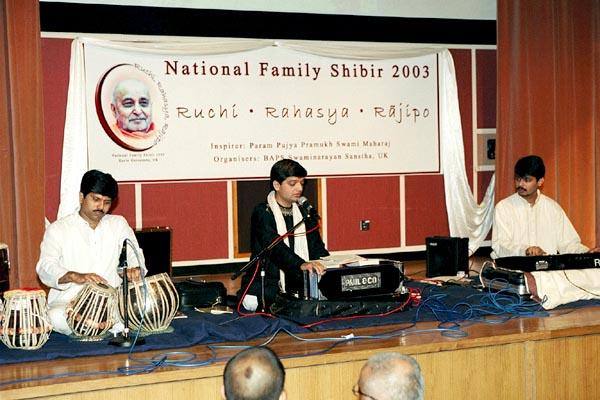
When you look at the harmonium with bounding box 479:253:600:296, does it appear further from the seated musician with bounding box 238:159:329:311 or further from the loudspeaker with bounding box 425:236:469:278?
the seated musician with bounding box 238:159:329:311

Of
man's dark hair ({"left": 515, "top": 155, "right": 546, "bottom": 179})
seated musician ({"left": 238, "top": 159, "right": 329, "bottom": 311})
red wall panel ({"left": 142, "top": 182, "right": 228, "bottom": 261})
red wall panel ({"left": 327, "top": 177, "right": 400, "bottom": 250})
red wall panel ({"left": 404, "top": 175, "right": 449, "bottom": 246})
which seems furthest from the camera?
red wall panel ({"left": 404, "top": 175, "right": 449, "bottom": 246})

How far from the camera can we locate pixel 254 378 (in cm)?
254

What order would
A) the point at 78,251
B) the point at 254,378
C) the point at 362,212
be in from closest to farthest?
1. the point at 254,378
2. the point at 78,251
3. the point at 362,212

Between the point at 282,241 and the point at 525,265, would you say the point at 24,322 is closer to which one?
the point at 282,241

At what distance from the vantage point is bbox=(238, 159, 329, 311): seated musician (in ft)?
17.5

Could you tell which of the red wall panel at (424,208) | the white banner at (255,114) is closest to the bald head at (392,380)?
the white banner at (255,114)

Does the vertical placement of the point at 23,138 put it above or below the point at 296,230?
above

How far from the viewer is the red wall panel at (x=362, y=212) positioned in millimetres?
8180

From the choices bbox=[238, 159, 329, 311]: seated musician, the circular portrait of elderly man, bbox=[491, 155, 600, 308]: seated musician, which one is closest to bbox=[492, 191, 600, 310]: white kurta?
bbox=[491, 155, 600, 308]: seated musician

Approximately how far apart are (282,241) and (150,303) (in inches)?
39.6

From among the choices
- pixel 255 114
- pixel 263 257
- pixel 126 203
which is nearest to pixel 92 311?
pixel 263 257

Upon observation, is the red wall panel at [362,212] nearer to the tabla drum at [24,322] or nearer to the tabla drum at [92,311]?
the tabla drum at [92,311]

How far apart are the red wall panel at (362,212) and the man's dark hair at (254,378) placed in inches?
219

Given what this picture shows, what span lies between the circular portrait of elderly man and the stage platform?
3.03 metres
